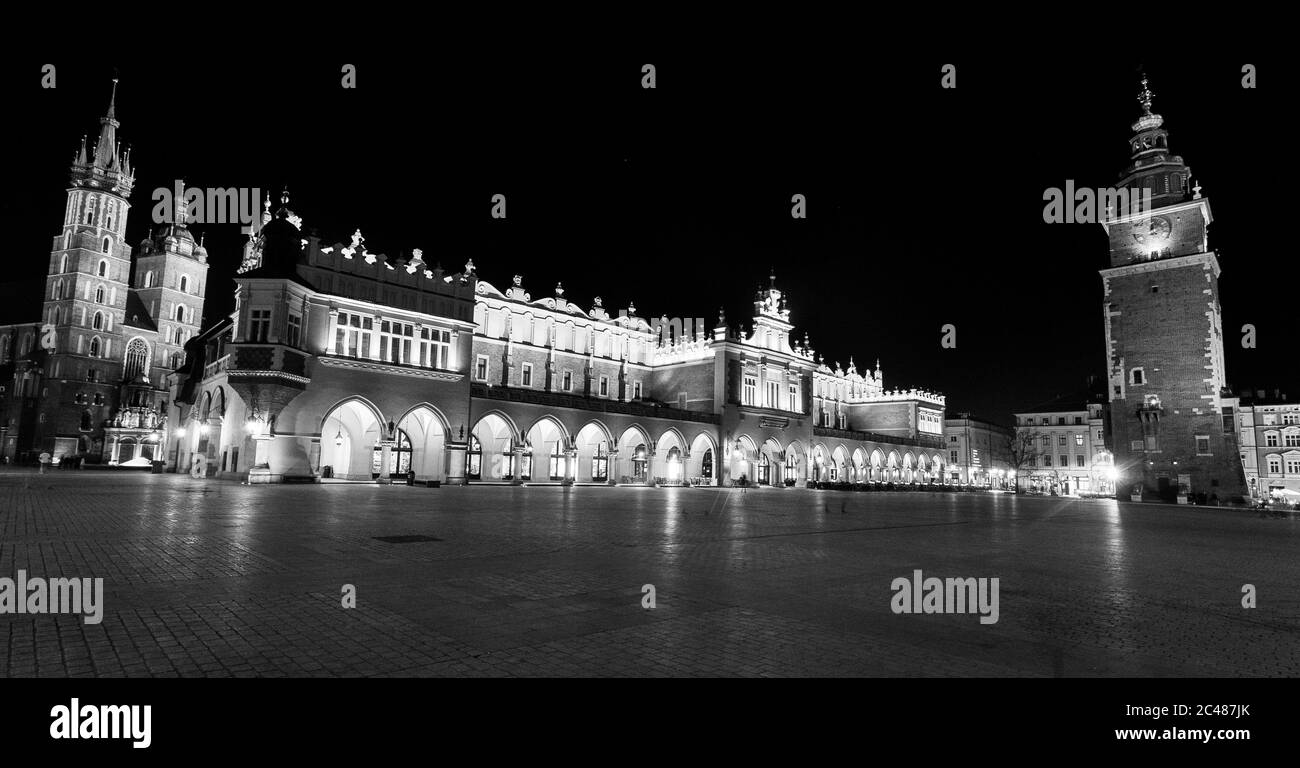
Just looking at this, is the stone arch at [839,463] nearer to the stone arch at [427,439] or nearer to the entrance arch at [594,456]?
the entrance arch at [594,456]

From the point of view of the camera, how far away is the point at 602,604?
768 cm

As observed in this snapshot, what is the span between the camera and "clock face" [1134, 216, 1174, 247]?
166ft

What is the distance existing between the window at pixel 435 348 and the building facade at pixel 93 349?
1770 inches

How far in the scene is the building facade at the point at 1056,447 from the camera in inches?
3519

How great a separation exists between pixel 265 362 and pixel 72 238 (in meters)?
65.1

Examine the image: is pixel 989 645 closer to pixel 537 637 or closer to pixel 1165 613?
pixel 1165 613

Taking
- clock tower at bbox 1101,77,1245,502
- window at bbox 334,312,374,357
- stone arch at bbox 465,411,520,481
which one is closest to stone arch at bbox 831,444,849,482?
clock tower at bbox 1101,77,1245,502

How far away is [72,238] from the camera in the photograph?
257 ft

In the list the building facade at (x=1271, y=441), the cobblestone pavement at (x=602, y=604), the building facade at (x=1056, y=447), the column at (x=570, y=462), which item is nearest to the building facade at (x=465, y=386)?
the column at (x=570, y=462)

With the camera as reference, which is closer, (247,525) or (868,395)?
(247,525)

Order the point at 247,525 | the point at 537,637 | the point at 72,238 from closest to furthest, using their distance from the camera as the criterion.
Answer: the point at 537,637, the point at 247,525, the point at 72,238

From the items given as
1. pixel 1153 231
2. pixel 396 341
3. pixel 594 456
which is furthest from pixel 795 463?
pixel 396 341

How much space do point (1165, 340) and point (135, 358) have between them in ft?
339
